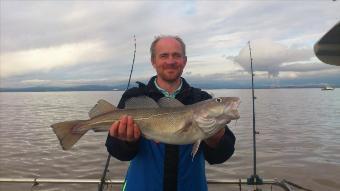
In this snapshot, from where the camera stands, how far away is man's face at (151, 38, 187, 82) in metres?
4.53

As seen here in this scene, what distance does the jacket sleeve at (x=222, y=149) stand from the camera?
4420 millimetres

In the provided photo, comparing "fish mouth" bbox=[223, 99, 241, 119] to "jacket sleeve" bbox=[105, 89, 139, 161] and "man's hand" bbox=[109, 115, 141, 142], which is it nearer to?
"man's hand" bbox=[109, 115, 141, 142]

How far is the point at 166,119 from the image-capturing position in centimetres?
421

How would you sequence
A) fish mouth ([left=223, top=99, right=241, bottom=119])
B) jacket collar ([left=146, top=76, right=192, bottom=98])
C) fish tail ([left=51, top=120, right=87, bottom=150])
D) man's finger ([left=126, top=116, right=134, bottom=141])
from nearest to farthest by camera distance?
fish mouth ([left=223, top=99, right=241, bottom=119]) → man's finger ([left=126, top=116, right=134, bottom=141]) → fish tail ([left=51, top=120, right=87, bottom=150]) → jacket collar ([left=146, top=76, right=192, bottom=98])

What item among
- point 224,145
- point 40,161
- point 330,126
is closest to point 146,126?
point 224,145

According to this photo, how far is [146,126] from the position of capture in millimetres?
4270

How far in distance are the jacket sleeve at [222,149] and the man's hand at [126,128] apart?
2.79ft

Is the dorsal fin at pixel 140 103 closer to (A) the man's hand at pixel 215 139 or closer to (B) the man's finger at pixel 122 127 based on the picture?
(B) the man's finger at pixel 122 127

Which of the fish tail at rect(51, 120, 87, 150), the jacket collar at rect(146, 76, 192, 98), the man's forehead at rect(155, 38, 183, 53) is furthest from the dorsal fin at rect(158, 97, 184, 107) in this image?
the fish tail at rect(51, 120, 87, 150)

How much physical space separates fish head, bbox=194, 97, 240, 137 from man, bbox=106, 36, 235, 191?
1.03 ft

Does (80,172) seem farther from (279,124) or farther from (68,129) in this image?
(279,124)

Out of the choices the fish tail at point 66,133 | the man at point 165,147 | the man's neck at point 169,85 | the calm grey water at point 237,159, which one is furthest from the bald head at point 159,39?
the calm grey water at point 237,159

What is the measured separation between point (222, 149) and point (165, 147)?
25.5 inches

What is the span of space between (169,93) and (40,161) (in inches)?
580
